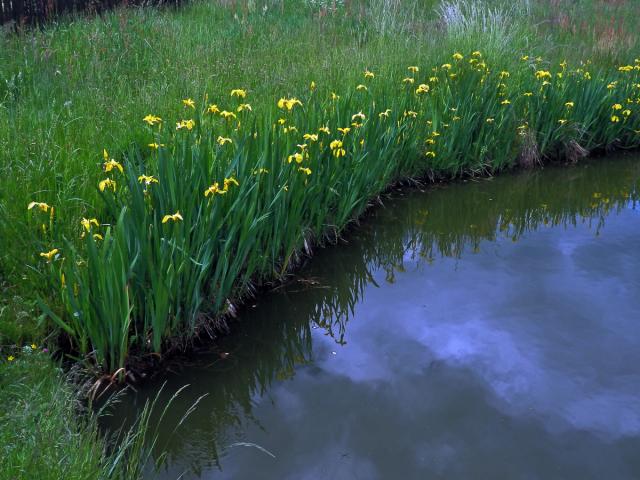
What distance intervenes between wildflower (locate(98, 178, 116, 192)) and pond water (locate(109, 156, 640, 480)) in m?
1.08

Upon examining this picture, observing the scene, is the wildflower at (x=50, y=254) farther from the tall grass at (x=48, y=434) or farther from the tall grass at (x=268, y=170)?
the tall grass at (x=48, y=434)

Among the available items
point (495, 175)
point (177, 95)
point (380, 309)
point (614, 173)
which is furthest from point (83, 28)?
point (614, 173)

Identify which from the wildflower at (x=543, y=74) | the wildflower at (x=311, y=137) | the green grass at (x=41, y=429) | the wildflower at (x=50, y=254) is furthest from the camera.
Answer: the wildflower at (x=543, y=74)

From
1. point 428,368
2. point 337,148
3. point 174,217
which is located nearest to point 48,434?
point 174,217

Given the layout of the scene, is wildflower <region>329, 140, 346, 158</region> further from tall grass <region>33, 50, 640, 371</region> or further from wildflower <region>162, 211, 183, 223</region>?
wildflower <region>162, 211, 183, 223</region>

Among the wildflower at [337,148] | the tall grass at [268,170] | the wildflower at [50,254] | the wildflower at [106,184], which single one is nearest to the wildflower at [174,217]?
the tall grass at [268,170]

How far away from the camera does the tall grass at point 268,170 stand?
11.5 ft

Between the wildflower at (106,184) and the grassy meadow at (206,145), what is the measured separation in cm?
2

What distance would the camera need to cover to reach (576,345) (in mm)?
4160

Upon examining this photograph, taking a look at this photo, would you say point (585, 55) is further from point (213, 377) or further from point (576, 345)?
point (213, 377)

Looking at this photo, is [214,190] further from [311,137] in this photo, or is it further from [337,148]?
[337,148]

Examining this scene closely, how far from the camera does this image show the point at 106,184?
3762mm

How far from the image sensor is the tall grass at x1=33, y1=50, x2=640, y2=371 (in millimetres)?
3516

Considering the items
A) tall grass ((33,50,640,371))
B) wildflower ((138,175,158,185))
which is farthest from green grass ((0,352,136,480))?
wildflower ((138,175,158,185))
